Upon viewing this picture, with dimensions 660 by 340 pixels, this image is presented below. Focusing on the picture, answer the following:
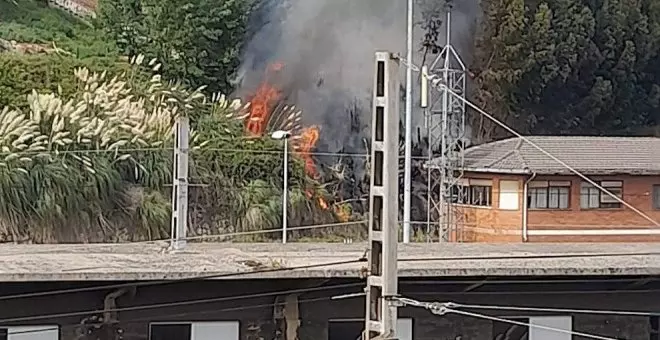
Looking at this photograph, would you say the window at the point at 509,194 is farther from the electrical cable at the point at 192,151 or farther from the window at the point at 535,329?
the window at the point at 535,329

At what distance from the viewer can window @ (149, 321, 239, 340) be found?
5.44 metres

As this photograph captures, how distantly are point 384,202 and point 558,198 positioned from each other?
22.0ft

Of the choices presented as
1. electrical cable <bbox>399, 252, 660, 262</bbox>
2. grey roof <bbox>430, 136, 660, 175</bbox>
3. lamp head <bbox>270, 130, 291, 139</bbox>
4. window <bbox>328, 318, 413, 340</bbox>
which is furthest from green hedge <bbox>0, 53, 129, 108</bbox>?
electrical cable <bbox>399, 252, 660, 262</bbox>

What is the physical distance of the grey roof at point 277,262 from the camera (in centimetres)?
482

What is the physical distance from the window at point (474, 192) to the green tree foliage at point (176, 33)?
10.0 ft

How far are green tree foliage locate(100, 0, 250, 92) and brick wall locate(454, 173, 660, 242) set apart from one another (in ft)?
11.2

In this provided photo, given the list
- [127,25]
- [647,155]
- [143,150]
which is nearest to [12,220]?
[143,150]

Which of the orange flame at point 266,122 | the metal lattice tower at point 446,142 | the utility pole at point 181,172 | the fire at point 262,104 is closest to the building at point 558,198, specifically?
the metal lattice tower at point 446,142

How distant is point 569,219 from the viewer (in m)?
10.2

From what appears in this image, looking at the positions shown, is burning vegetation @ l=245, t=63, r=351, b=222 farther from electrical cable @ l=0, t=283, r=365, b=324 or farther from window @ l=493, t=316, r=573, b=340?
electrical cable @ l=0, t=283, r=365, b=324

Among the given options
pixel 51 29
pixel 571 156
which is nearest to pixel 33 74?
pixel 51 29

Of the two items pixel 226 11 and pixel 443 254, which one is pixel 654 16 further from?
pixel 443 254

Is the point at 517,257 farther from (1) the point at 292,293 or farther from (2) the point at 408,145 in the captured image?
(2) the point at 408,145

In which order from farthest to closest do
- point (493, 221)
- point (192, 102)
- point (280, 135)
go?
point (280, 135) < point (192, 102) < point (493, 221)
